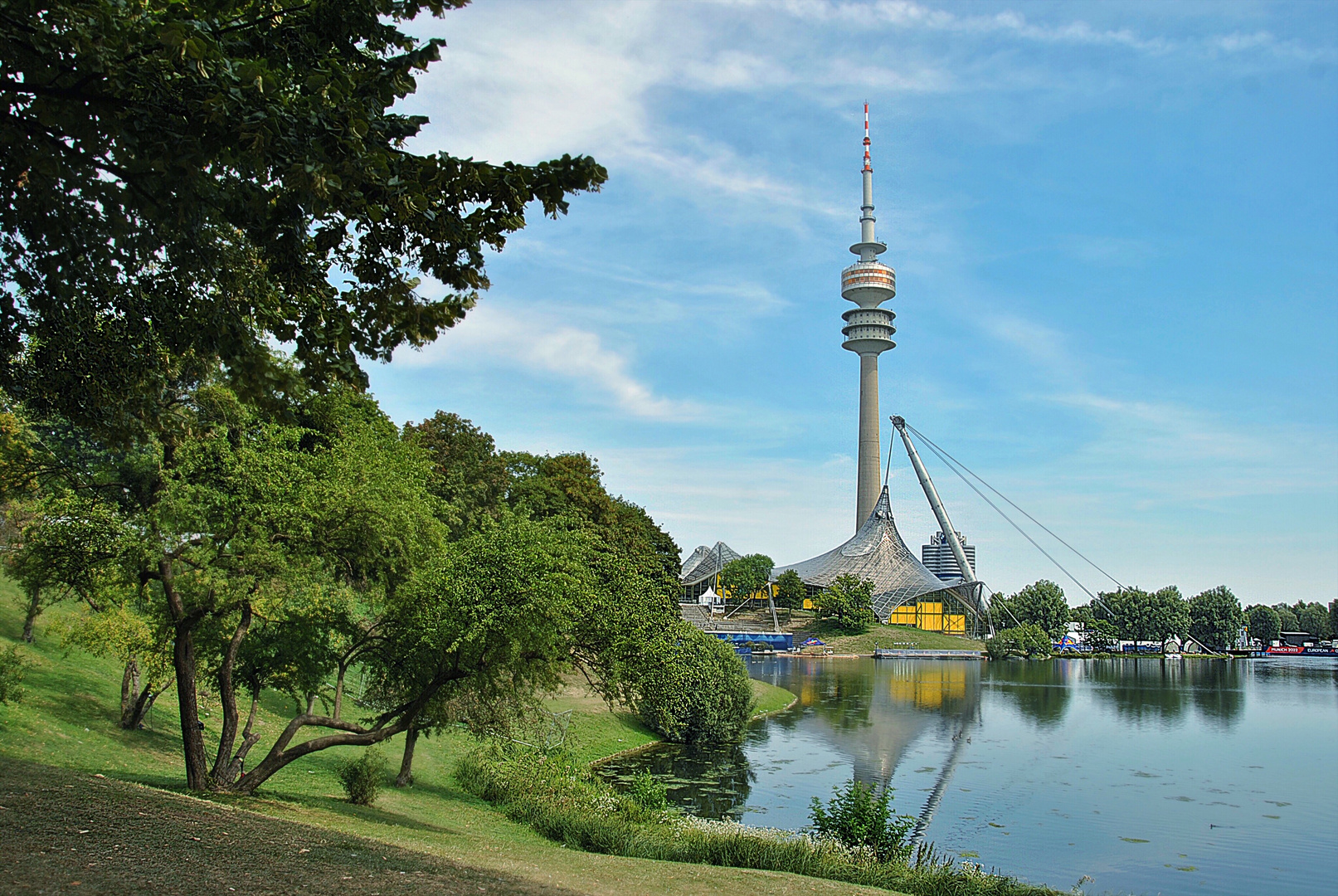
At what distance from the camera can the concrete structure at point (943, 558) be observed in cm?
12515

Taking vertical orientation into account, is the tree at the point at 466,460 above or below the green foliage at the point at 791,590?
above

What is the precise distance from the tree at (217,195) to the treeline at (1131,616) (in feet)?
322

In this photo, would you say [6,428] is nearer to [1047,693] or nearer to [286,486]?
[286,486]

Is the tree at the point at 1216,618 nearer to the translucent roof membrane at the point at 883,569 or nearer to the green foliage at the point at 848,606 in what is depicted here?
the translucent roof membrane at the point at 883,569

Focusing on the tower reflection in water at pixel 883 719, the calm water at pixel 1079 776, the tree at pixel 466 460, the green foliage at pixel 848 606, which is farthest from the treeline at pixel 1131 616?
the tree at pixel 466 460

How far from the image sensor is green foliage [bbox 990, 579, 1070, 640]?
339 feet

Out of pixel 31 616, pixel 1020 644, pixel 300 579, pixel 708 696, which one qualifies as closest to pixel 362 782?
pixel 300 579

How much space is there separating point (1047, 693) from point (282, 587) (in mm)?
48193

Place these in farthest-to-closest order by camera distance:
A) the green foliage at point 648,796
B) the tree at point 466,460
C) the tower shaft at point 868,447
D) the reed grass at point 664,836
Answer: the tower shaft at point 868,447
the tree at point 466,460
the green foliage at point 648,796
the reed grass at point 664,836

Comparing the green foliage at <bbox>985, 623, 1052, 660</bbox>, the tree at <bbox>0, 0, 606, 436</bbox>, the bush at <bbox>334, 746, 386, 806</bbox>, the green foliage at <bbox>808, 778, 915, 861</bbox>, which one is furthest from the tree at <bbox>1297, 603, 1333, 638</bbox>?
the tree at <bbox>0, 0, 606, 436</bbox>

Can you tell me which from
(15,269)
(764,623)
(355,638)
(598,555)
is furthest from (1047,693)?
(764,623)

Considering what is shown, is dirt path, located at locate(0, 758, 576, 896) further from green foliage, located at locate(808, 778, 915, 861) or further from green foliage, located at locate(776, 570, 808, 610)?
green foliage, located at locate(776, 570, 808, 610)

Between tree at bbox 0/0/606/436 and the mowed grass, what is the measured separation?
428 cm

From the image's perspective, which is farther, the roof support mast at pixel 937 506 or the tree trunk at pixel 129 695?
the roof support mast at pixel 937 506
